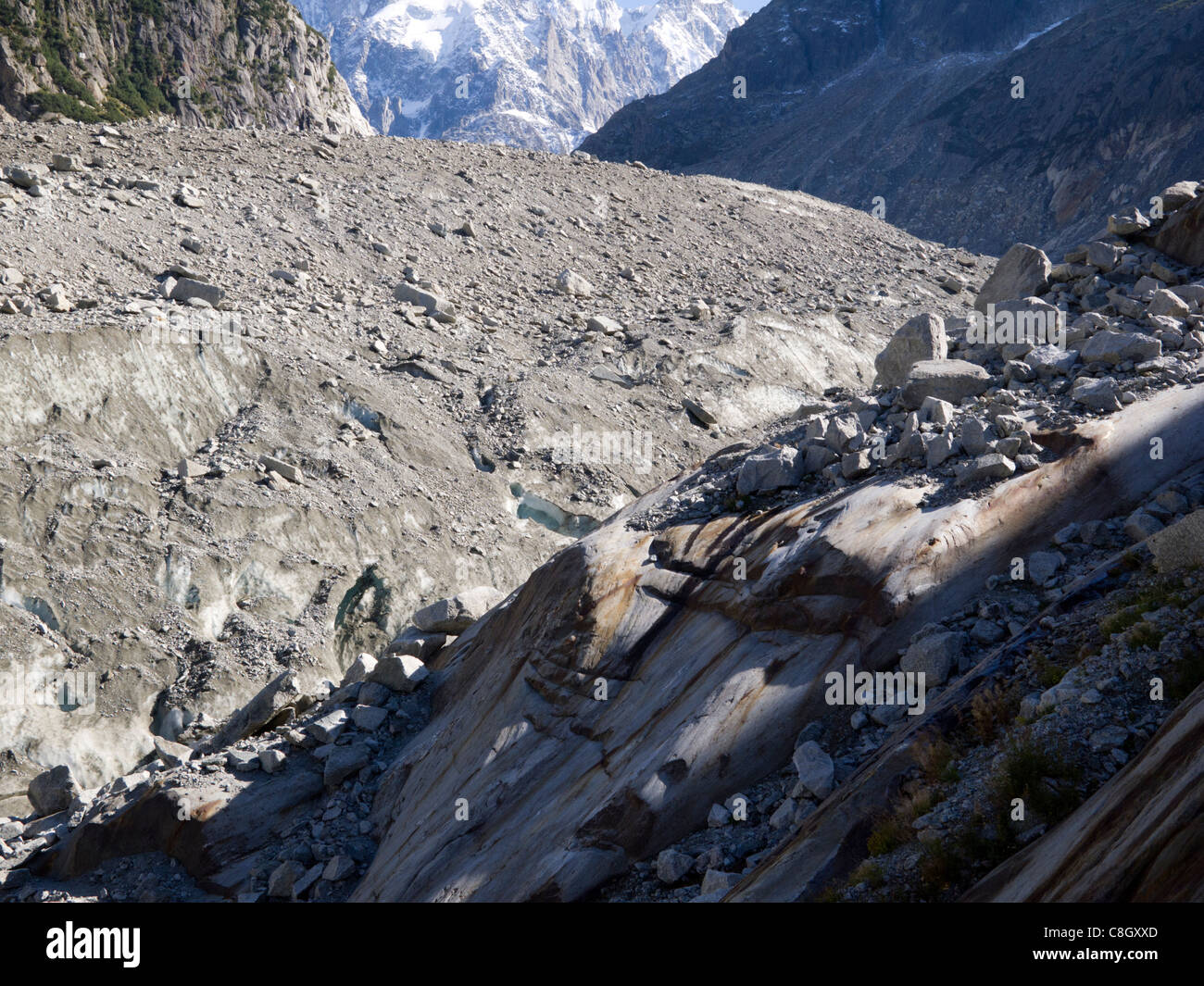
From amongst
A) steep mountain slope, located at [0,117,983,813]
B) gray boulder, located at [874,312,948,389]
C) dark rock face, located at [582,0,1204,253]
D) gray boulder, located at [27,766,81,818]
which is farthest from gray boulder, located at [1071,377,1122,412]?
dark rock face, located at [582,0,1204,253]

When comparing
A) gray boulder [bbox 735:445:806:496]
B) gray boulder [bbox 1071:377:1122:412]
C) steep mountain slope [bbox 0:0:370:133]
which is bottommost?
gray boulder [bbox 735:445:806:496]

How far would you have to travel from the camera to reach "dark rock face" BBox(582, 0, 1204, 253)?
77688 mm

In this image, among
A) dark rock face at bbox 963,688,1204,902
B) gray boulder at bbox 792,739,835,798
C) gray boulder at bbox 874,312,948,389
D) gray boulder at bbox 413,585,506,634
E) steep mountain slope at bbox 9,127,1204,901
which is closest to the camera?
dark rock face at bbox 963,688,1204,902

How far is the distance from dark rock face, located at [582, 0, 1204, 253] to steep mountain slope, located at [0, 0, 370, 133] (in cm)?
4936

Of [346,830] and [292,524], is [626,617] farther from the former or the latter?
[292,524]

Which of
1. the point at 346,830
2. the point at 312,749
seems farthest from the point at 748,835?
the point at 312,749

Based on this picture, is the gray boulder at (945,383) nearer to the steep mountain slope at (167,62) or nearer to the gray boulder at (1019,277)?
the gray boulder at (1019,277)

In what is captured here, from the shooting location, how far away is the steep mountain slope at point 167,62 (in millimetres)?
61938

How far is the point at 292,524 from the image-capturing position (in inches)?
655

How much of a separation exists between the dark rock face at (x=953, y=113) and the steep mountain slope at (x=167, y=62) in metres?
49.4

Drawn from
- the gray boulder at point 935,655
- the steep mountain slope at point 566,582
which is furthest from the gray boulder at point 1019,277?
the gray boulder at point 935,655

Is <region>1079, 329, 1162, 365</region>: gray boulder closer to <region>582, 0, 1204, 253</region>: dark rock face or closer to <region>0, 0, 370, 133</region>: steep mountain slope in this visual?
<region>0, 0, 370, 133</region>: steep mountain slope

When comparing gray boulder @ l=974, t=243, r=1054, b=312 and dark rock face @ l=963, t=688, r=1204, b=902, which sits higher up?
gray boulder @ l=974, t=243, r=1054, b=312

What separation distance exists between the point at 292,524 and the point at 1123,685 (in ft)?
45.4
